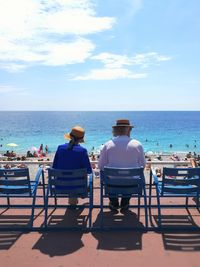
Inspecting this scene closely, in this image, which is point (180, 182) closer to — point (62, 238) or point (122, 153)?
point (122, 153)

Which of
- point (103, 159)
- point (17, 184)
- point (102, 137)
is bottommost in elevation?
point (102, 137)

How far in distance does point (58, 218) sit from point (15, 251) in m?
1.13

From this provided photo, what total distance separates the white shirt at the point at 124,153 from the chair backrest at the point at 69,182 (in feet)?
1.68

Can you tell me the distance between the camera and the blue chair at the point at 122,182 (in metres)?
4.20

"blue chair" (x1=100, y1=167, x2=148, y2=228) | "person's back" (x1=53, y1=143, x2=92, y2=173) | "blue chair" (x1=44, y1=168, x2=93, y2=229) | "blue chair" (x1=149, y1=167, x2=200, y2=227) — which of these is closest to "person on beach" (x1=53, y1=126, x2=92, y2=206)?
"person's back" (x1=53, y1=143, x2=92, y2=173)

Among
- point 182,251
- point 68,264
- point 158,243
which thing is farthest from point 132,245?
point 68,264

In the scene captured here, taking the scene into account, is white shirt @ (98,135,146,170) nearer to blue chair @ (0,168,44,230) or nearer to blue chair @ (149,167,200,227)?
blue chair @ (149,167,200,227)

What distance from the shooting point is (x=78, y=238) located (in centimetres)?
394

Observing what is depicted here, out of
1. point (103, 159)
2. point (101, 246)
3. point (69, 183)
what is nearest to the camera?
point (101, 246)

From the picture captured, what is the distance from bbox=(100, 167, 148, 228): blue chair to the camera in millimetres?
4199

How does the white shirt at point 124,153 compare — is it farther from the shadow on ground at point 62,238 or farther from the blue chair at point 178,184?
the shadow on ground at point 62,238

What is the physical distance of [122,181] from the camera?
4.26 m

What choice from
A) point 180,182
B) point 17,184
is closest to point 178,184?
point 180,182

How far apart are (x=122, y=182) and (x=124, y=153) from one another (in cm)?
54
